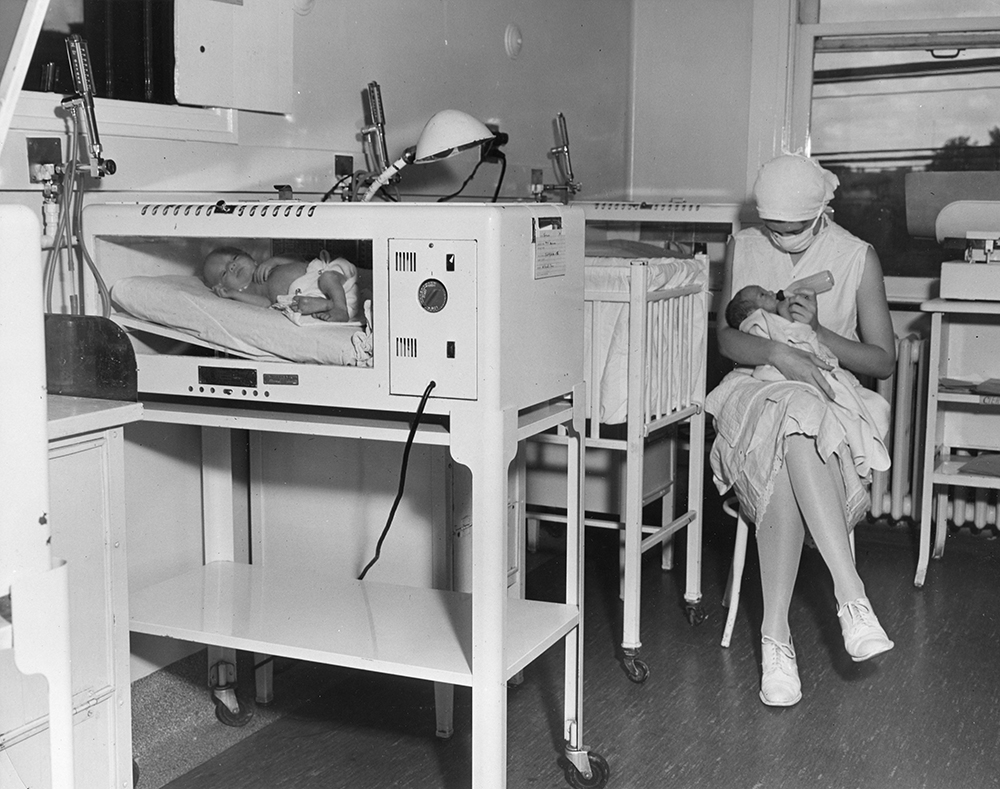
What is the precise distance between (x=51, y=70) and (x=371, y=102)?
0.84 meters

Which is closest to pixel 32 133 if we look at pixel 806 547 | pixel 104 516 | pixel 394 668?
pixel 104 516

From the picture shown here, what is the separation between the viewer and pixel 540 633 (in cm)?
197

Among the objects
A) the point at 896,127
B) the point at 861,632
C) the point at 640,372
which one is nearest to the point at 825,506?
the point at 861,632

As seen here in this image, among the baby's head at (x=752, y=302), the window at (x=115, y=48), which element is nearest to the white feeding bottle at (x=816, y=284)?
the baby's head at (x=752, y=302)

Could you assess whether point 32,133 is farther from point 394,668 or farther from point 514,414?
point 394,668

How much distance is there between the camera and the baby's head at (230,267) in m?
2.10

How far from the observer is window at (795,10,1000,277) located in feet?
12.9

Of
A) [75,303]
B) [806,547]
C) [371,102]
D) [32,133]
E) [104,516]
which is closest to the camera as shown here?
[104,516]

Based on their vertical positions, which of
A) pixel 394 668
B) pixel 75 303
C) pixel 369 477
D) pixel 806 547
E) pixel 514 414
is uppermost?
pixel 75 303

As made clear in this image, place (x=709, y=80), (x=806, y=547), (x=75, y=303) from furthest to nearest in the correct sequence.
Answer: (x=709, y=80)
(x=806, y=547)
(x=75, y=303)

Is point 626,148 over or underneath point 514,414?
over

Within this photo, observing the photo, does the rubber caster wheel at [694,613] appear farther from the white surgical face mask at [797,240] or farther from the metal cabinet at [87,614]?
the metal cabinet at [87,614]

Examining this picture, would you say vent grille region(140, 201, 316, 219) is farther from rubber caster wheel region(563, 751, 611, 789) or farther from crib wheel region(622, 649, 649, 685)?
crib wheel region(622, 649, 649, 685)

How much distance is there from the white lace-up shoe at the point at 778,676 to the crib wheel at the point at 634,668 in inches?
9.8
